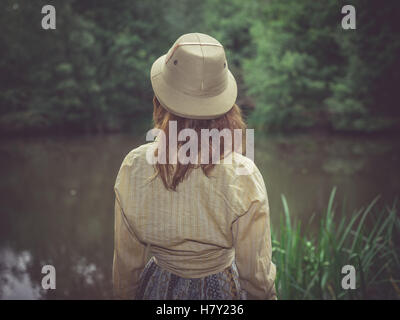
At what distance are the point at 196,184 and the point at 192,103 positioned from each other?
23 cm

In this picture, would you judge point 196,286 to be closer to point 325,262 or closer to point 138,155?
point 138,155

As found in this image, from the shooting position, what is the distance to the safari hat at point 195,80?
973 millimetres

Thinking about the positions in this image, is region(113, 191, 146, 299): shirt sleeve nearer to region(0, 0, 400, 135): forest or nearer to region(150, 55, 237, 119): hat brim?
region(150, 55, 237, 119): hat brim

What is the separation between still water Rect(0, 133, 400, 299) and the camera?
378cm

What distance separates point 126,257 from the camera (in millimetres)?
1111

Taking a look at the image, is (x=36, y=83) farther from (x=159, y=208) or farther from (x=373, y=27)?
(x=159, y=208)

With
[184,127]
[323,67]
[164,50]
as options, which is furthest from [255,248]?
[164,50]

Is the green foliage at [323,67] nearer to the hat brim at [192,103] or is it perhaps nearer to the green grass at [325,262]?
the green grass at [325,262]

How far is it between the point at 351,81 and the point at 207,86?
31.4 ft

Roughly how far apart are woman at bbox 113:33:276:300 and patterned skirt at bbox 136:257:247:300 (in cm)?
4

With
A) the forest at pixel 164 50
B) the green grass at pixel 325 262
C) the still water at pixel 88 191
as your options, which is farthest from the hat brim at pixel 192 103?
the forest at pixel 164 50

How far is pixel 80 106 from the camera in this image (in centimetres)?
1177
